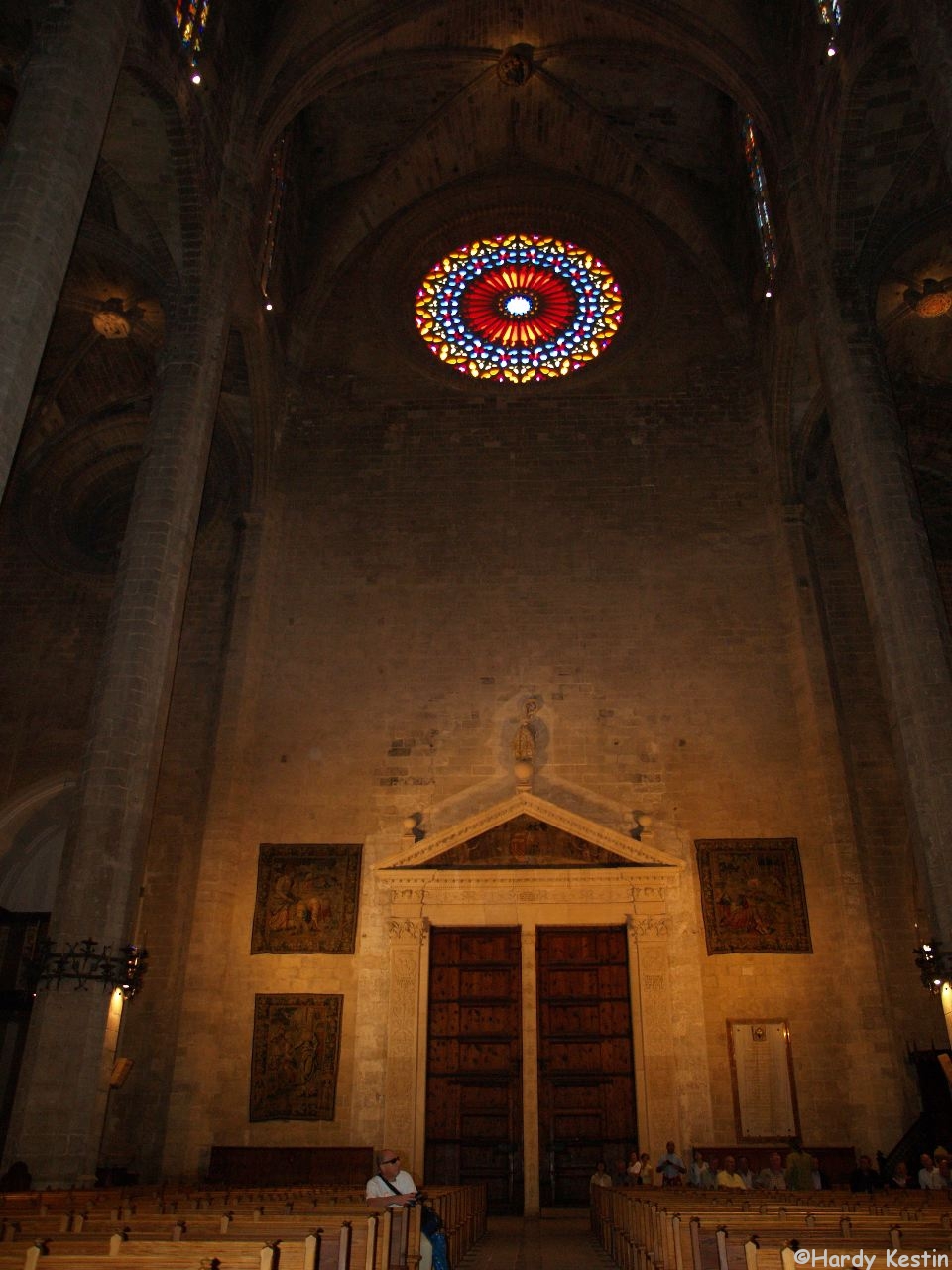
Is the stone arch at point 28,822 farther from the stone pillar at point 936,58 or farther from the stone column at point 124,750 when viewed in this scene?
the stone pillar at point 936,58

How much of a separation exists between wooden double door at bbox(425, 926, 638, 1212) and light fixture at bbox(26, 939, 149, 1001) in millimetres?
5416

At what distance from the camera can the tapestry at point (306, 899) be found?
1377 centimetres

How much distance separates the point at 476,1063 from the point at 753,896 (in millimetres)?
4283

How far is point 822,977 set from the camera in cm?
1320

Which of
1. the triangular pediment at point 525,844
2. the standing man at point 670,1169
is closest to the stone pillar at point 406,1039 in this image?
the triangular pediment at point 525,844

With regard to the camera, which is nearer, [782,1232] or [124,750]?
[782,1232]

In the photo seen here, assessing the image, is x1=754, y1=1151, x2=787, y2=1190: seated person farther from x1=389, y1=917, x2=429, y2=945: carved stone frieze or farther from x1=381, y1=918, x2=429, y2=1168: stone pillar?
x1=389, y1=917, x2=429, y2=945: carved stone frieze

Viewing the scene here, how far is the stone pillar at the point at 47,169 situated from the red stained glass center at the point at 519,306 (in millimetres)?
9912

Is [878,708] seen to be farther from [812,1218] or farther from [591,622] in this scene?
[812,1218]

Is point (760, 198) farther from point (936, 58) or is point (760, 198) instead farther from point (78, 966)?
point (78, 966)

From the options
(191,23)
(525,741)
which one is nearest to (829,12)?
(191,23)

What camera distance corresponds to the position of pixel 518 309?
747 inches

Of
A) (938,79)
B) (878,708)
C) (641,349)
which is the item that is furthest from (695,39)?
(878,708)

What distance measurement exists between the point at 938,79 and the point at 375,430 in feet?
34.1
